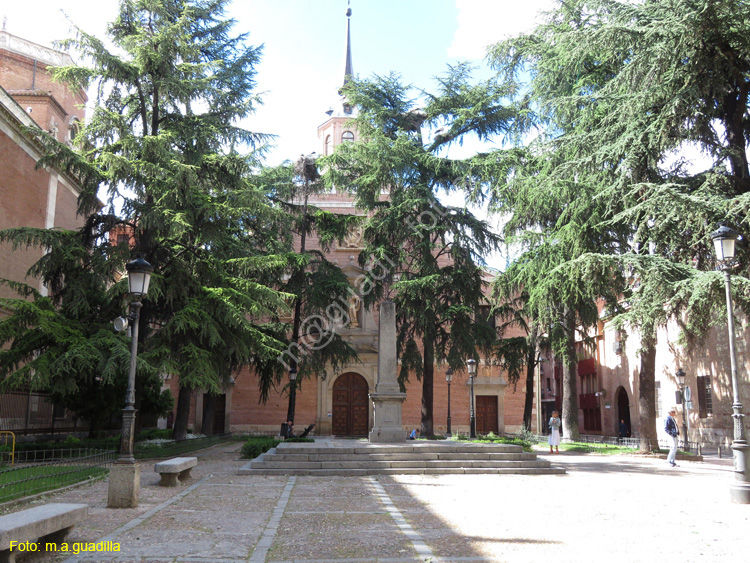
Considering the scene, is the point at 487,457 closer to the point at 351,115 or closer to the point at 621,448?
the point at 621,448

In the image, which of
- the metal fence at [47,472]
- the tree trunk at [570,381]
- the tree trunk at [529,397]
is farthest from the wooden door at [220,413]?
the tree trunk at [570,381]

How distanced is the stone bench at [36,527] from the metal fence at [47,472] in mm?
2785

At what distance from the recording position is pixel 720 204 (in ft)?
43.8

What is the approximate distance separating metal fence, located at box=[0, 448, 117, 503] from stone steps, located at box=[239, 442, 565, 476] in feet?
11.0

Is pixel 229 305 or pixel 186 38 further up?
pixel 186 38

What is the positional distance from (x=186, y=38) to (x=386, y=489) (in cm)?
1439

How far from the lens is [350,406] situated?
34188mm

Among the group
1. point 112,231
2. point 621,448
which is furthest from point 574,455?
point 112,231

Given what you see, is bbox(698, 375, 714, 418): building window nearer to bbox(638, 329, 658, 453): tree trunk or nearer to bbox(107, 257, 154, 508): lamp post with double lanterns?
bbox(638, 329, 658, 453): tree trunk

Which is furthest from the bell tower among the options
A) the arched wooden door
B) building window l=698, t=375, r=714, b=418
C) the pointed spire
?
building window l=698, t=375, r=714, b=418

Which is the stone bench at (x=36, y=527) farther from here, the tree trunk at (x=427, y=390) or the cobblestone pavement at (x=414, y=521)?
the tree trunk at (x=427, y=390)

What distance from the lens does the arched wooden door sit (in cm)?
3388

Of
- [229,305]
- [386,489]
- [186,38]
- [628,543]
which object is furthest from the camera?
[186,38]

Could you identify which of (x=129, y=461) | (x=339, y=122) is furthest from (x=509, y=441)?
(x=339, y=122)
